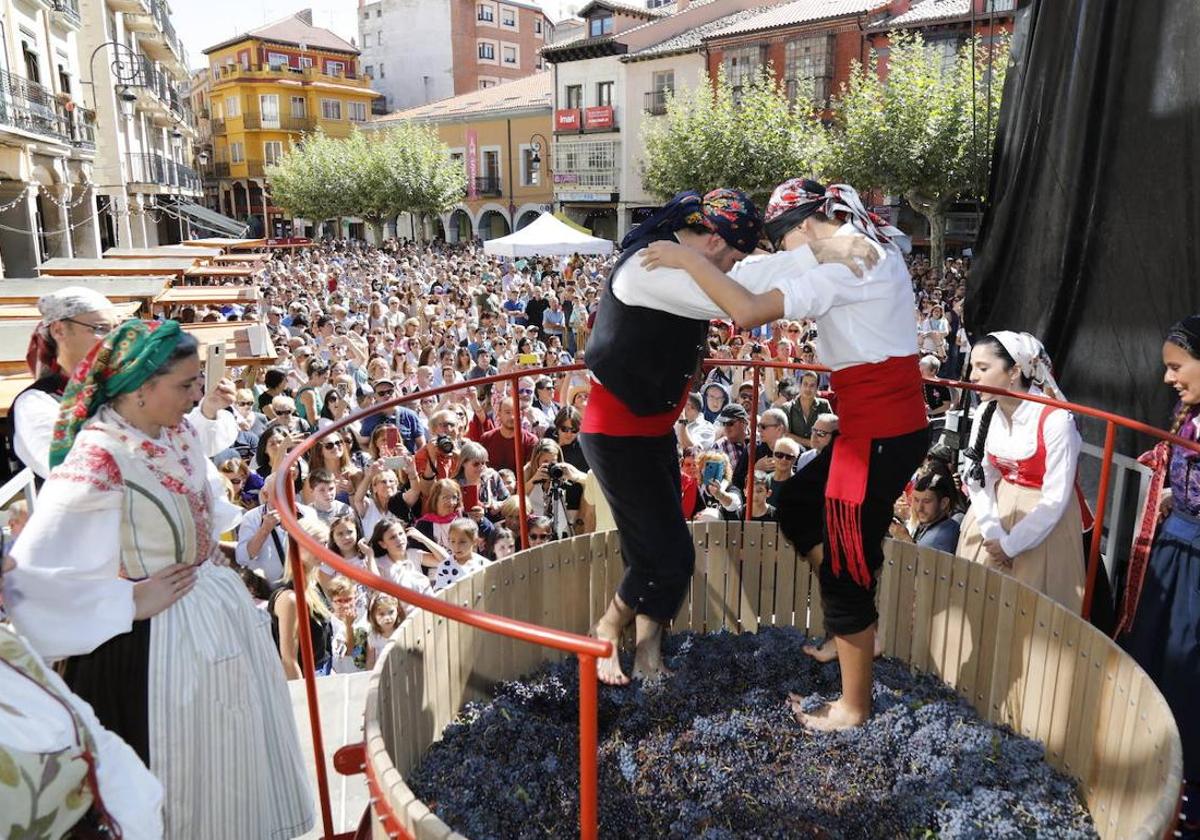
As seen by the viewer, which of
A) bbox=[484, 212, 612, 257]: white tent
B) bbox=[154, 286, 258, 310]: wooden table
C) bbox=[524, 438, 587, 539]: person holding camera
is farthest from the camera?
bbox=[484, 212, 612, 257]: white tent

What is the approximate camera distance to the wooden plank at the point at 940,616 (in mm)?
3793

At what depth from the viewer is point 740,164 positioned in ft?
89.7

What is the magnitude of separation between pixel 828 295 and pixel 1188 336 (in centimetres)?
152

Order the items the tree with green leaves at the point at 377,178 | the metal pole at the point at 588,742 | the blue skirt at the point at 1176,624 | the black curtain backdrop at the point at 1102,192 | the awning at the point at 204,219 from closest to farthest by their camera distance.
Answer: the metal pole at the point at 588,742 < the blue skirt at the point at 1176,624 < the black curtain backdrop at the point at 1102,192 < the awning at the point at 204,219 < the tree with green leaves at the point at 377,178

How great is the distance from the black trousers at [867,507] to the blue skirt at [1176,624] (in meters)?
1.10

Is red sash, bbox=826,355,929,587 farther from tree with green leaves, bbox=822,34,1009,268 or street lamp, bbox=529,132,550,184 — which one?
street lamp, bbox=529,132,550,184

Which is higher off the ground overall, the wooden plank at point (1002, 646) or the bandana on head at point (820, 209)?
the bandana on head at point (820, 209)

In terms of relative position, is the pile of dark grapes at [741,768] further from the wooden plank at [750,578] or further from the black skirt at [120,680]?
the black skirt at [120,680]

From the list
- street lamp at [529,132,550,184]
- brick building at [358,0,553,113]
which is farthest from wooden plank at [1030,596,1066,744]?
brick building at [358,0,553,113]

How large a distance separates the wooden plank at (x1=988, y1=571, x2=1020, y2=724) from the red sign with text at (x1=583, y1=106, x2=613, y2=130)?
3740 cm

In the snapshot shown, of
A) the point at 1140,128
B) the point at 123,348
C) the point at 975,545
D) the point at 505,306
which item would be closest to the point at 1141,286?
the point at 1140,128

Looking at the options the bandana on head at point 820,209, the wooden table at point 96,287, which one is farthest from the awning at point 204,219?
the bandana on head at point 820,209

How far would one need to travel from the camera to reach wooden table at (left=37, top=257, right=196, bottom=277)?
530 inches

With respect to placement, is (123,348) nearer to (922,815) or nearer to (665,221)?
(665,221)
